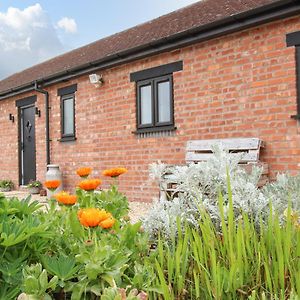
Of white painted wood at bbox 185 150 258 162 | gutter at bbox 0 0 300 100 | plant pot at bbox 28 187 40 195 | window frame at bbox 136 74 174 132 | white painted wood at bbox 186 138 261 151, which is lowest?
plant pot at bbox 28 187 40 195

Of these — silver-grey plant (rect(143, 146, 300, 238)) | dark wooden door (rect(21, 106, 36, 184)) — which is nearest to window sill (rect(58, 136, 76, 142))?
Result: dark wooden door (rect(21, 106, 36, 184))

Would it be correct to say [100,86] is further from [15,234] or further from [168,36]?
[15,234]

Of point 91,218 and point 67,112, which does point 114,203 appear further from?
point 67,112

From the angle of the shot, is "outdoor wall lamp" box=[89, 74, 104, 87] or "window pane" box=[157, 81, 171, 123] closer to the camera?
"window pane" box=[157, 81, 171, 123]

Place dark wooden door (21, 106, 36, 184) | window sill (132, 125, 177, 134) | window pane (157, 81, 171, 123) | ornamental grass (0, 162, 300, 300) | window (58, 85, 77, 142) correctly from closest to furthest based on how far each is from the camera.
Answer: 1. ornamental grass (0, 162, 300, 300)
2. window sill (132, 125, 177, 134)
3. window pane (157, 81, 171, 123)
4. window (58, 85, 77, 142)
5. dark wooden door (21, 106, 36, 184)

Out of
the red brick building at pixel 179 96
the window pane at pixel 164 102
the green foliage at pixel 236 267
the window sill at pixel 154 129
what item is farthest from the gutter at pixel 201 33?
the green foliage at pixel 236 267

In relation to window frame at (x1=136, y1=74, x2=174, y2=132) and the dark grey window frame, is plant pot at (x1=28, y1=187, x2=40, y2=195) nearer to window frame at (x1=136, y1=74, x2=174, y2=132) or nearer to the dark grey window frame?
window frame at (x1=136, y1=74, x2=174, y2=132)

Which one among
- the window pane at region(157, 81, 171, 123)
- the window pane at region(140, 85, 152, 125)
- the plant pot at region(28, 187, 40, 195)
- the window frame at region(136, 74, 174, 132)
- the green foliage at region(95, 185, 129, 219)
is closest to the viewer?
the green foliage at region(95, 185, 129, 219)

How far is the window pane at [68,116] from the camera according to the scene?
37.0ft

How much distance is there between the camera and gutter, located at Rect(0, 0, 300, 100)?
6.37 meters

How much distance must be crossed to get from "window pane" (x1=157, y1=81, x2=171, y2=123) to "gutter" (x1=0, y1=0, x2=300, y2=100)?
0.68m

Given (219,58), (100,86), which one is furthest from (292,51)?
(100,86)

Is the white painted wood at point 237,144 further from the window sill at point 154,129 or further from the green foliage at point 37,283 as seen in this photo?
the green foliage at point 37,283

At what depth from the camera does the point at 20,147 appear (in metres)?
13.6
